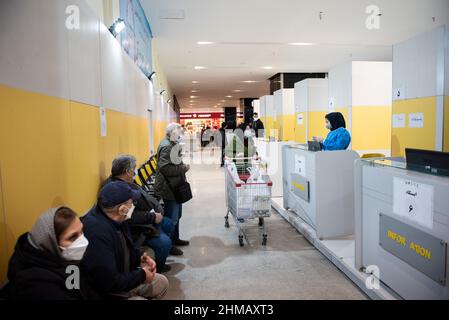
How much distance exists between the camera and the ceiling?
661 centimetres

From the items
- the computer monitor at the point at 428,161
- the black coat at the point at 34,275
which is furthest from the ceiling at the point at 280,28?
the black coat at the point at 34,275

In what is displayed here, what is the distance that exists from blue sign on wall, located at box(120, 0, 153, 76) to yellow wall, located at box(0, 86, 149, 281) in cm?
220

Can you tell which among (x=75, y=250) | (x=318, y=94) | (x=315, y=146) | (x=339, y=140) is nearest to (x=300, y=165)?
(x=315, y=146)

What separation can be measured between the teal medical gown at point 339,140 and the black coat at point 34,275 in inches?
166

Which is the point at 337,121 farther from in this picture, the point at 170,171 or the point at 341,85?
the point at 170,171

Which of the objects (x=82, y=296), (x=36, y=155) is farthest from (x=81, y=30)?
(x=82, y=296)

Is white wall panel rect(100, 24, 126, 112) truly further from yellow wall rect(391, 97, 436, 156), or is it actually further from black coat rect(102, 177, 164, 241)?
yellow wall rect(391, 97, 436, 156)

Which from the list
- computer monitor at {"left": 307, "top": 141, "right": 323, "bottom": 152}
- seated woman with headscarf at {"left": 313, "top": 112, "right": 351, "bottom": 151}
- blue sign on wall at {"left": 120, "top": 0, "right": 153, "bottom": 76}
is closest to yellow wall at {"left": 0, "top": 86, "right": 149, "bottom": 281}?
blue sign on wall at {"left": 120, "top": 0, "right": 153, "bottom": 76}

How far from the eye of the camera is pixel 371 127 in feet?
22.4

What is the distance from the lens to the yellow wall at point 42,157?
1.70 metres

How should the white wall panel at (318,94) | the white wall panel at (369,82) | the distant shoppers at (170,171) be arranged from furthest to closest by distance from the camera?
the white wall panel at (318,94) < the white wall panel at (369,82) < the distant shoppers at (170,171)

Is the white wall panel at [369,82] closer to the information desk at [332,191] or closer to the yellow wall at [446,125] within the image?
the yellow wall at [446,125]

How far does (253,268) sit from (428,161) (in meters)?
2.13
